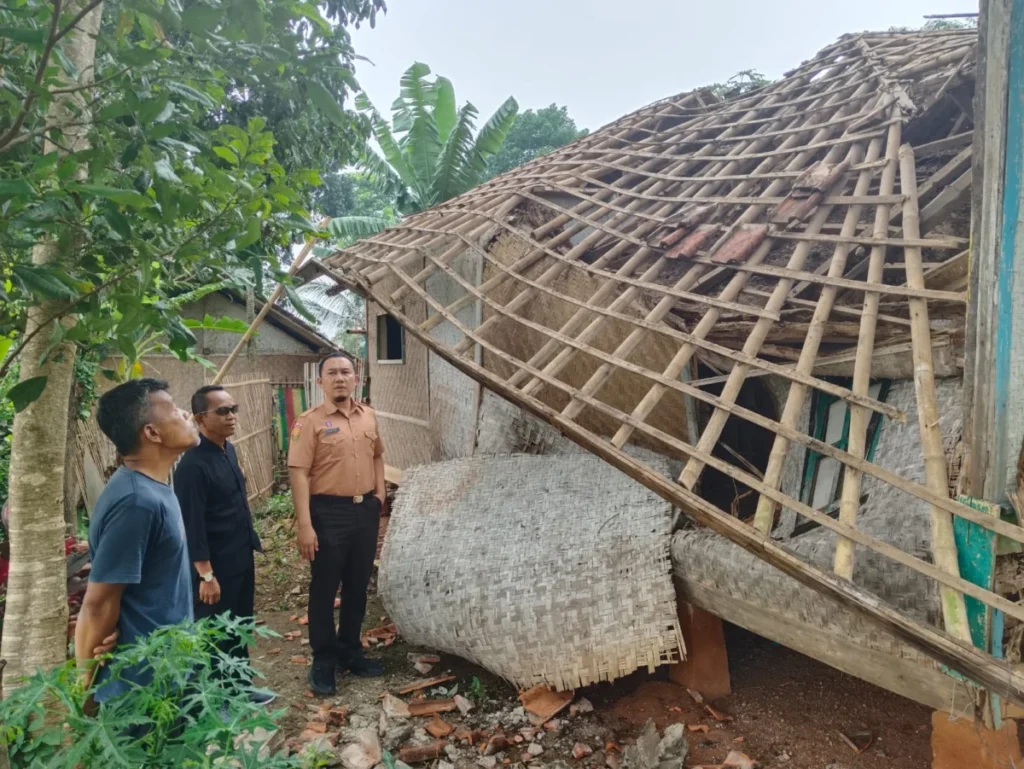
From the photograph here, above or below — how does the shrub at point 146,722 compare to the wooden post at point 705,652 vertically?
above

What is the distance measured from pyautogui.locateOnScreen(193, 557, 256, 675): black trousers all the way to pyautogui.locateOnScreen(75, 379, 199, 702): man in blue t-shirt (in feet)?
3.81

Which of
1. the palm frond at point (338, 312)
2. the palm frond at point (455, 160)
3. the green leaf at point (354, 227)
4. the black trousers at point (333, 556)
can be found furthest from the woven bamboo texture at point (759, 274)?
the palm frond at point (338, 312)

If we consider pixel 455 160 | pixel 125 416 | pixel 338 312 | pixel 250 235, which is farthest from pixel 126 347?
pixel 338 312

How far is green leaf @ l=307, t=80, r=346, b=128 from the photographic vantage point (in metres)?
1.42

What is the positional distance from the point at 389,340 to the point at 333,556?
3.20 meters

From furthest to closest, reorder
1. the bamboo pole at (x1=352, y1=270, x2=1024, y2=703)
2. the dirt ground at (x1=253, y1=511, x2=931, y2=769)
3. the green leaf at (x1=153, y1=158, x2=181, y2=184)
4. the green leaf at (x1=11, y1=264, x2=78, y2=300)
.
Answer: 1. the dirt ground at (x1=253, y1=511, x2=931, y2=769)
2. the bamboo pole at (x1=352, y1=270, x2=1024, y2=703)
3. the green leaf at (x1=153, y1=158, x2=181, y2=184)
4. the green leaf at (x1=11, y1=264, x2=78, y2=300)

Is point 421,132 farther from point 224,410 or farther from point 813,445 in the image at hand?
point 813,445

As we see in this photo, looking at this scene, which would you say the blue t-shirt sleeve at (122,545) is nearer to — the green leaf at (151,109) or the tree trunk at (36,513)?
the tree trunk at (36,513)

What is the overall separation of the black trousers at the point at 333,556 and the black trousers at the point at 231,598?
32 centimetres

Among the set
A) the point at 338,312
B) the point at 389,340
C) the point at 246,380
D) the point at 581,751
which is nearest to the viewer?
the point at 581,751

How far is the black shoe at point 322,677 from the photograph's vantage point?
3365 mm

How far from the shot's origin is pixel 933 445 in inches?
79.5

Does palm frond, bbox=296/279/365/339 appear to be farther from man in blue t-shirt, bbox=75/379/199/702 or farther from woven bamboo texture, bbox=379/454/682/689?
man in blue t-shirt, bbox=75/379/199/702

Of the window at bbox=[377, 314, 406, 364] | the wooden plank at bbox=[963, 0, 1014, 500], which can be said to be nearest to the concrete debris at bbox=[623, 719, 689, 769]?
the wooden plank at bbox=[963, 0, 1014, 500]
